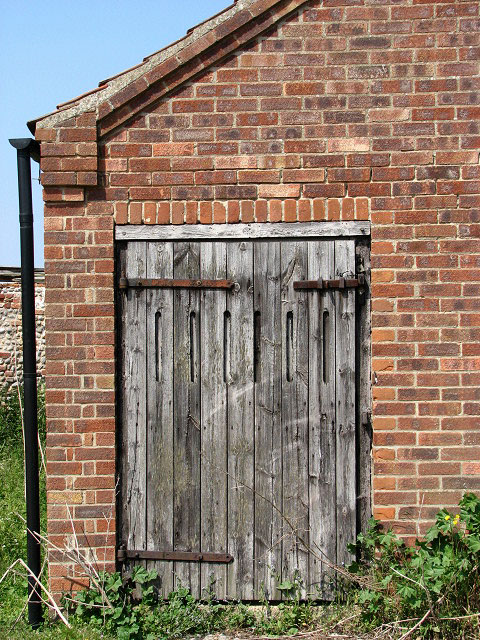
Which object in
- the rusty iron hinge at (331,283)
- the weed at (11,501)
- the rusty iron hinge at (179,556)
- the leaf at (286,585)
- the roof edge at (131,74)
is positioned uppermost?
the roof edge at (131,74)

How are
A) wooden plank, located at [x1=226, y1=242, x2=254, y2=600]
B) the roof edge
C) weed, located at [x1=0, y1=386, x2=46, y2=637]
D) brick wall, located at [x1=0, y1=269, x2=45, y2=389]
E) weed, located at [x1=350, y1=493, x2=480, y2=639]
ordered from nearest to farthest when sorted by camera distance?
weed, located at [x1=350, y1=493, x2=480, y2=639] → the roof edge → wooden plank, located at [x1=226, y1=242, x2=254, y2=600] → weed, located at [x1=0, y1=386, x2=46, y2=637] → brick wall, located at [x1=0, y1=269, x2=45, y2=389]

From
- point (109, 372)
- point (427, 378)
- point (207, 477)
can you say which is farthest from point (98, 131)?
point (427, 378)

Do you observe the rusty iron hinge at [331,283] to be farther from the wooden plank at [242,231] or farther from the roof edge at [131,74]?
the roof edge at [131,74]

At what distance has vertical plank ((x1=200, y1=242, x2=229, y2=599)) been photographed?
13.9 feet

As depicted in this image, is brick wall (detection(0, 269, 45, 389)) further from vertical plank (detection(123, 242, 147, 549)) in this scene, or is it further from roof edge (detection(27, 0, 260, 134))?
roof edge (detection(27, 0, 260, 134))

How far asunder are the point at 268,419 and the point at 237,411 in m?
0.21

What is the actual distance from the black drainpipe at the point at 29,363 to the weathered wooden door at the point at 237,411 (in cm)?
58

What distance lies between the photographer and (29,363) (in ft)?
14.0

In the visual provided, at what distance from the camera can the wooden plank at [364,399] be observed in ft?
13.8

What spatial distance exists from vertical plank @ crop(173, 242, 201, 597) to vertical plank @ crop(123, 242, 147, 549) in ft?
0.69

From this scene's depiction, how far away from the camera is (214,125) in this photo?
164 inches

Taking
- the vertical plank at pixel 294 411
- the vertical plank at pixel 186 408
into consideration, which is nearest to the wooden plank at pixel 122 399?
the vertical plank at pixel 186 408

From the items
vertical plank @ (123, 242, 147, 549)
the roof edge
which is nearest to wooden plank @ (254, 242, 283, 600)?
vertical plank @ (123, 242, 147, 549)

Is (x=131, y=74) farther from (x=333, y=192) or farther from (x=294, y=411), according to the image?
(x=294, y=411)
